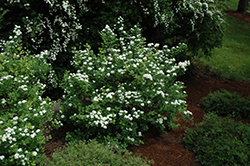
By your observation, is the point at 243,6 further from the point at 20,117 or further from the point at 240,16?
the point at 20,117

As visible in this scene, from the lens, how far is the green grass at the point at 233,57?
333 inches

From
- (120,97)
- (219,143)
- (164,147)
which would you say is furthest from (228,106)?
(120,97)

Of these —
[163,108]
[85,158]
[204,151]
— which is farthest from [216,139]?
[85,158]

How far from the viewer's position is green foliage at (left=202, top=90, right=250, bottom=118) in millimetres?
5246

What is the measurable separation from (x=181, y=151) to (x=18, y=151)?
249cm

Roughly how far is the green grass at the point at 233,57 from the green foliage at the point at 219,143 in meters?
4.17

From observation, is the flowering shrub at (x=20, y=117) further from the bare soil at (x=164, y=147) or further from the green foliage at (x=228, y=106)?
the green foliage at (x=228, y=106)

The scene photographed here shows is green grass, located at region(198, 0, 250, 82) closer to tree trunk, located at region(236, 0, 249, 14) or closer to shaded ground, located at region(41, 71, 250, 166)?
tree trunk, located at region(236, 0, 249, 14)

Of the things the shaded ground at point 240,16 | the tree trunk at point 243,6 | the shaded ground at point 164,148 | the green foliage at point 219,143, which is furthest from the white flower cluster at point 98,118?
the tree trunk at point 243,6

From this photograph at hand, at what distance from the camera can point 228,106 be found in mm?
5324

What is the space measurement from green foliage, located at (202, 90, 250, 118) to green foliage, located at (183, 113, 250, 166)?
106 centimetres

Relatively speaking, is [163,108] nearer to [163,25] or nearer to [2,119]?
[2,119]

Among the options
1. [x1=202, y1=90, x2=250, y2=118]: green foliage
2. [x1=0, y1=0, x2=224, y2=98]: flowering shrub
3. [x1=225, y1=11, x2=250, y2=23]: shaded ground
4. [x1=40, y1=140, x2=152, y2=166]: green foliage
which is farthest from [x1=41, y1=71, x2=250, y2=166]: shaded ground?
[x1=225, y1=11, x2=250, y2=23]: shaded ground

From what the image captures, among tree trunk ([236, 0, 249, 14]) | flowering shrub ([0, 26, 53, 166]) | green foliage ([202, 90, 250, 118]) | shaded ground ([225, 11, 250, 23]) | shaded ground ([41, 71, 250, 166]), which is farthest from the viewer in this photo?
tree trunk ([236, 0, 249, 14])
